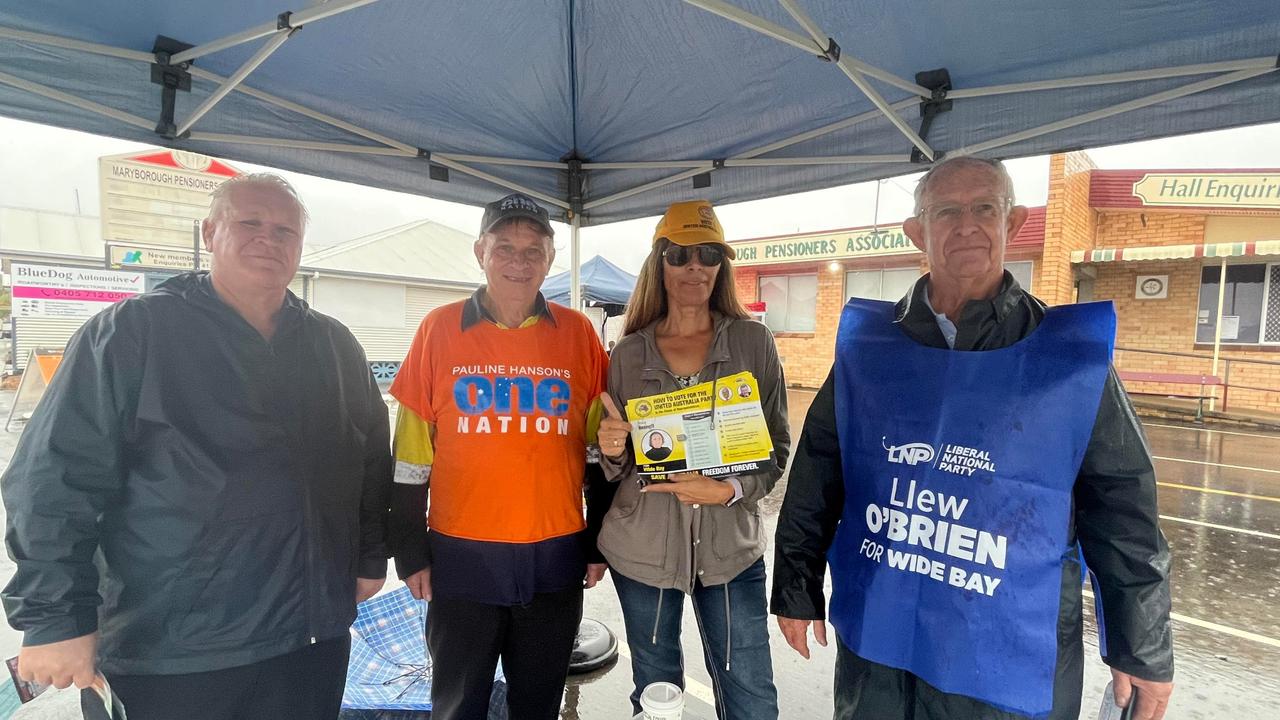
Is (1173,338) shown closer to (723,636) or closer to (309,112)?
(723,636)

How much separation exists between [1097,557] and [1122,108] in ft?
5.46

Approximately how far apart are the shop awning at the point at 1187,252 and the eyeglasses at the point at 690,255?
43.6 ft

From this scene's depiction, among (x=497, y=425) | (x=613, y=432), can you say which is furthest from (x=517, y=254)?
(x=613, y=432)

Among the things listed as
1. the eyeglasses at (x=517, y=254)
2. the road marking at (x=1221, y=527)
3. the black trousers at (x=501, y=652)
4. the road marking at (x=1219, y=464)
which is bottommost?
the road marking at (x=1221, y=527)

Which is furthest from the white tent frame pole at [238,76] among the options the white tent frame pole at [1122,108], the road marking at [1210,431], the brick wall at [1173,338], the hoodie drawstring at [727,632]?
the brick wall at [1173,338]

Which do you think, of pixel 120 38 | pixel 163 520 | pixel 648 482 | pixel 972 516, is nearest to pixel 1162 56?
pixel 972 516

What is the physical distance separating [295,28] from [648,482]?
180cm

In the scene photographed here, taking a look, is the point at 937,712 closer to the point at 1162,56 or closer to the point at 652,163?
the point at 1162,56

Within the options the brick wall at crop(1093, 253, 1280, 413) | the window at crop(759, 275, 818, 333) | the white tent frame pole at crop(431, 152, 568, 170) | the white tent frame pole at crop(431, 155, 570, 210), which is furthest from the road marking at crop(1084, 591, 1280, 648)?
the window at crop(759, 275, 818, 333)

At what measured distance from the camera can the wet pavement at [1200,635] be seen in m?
2.91

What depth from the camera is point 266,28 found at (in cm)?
180

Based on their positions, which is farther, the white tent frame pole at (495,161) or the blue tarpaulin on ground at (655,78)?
the white tent frame pole at (495,161)

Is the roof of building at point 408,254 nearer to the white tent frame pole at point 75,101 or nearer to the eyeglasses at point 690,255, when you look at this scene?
the white tent frame pole at point 75,101

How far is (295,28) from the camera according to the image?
1.75 meters
